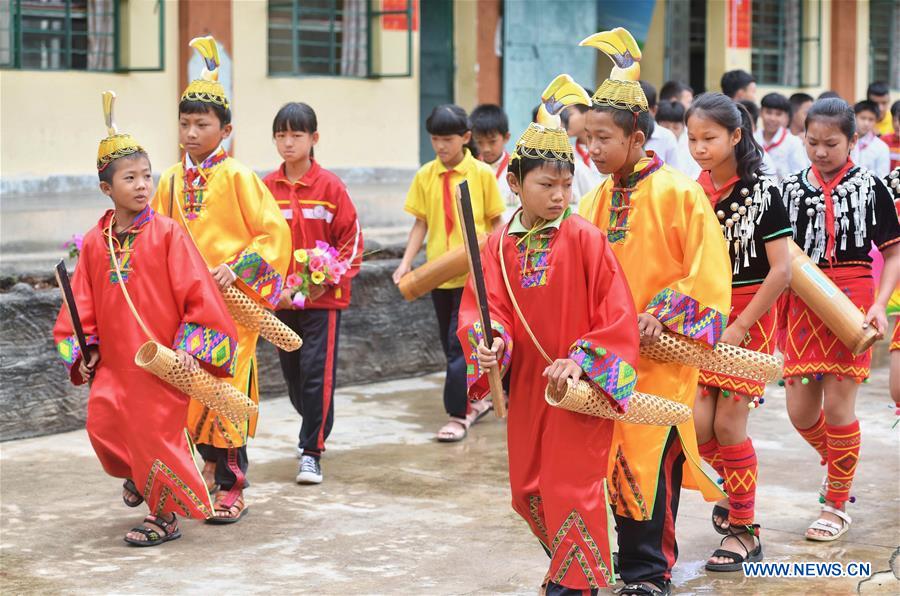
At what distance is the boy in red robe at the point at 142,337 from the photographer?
5.43 m

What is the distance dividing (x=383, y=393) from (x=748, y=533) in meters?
3.88

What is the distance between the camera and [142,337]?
541cm

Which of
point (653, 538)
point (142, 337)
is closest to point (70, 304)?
point (142, 337)

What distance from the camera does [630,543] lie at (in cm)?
476

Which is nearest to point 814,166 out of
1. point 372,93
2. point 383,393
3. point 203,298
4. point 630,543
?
point 630,543

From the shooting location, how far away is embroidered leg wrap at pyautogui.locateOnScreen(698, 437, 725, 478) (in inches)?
207

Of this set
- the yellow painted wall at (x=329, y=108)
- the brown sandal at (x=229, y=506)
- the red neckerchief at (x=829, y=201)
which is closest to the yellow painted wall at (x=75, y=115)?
the yellow painted wall at (x=329, y=108)

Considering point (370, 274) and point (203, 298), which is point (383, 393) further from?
point (203, 298)

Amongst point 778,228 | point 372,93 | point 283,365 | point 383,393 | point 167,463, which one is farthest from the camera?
point 372,93

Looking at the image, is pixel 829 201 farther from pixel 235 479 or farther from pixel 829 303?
pixel 235 479

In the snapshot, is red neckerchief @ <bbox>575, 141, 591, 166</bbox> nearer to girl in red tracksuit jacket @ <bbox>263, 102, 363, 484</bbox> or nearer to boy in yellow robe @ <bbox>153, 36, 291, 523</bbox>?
girl in red tracksuit jacket @ <bbox>263, 102, 363, 484</bbox>

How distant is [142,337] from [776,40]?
48.9 feet

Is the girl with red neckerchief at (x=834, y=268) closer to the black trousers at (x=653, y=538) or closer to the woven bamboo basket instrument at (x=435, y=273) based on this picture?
the black trousers at (x=653, y=538)

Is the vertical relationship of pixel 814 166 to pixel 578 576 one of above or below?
above
